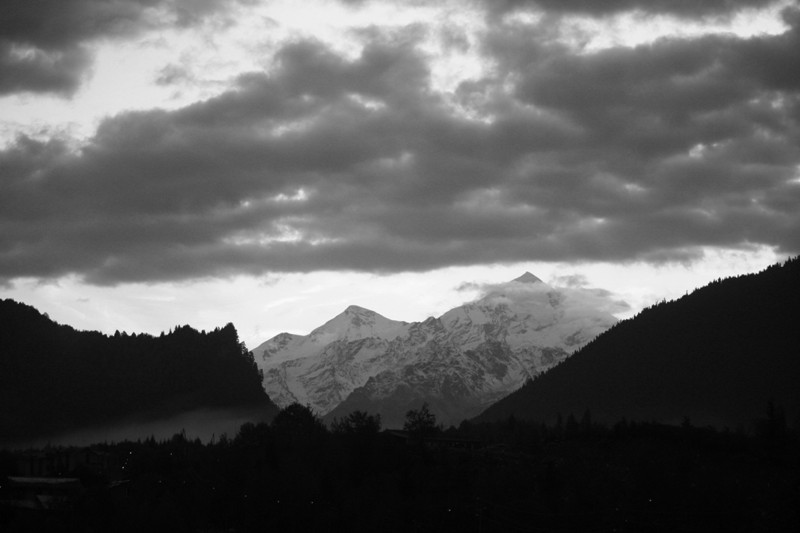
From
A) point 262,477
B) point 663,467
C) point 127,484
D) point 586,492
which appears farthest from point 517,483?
point 127,484

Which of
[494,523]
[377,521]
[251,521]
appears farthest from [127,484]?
[494,523]

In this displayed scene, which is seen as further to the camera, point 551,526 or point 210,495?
point 210,495

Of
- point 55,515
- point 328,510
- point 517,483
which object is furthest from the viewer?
point 517,483

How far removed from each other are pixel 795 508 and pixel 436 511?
49633 mm

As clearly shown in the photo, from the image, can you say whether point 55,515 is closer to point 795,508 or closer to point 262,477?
point 262,477

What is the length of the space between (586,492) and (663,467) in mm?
21949

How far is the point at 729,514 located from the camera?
173 metres

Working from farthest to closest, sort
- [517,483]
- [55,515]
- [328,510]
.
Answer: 1. [517,483]
2. [328,510]
3. [55,515]

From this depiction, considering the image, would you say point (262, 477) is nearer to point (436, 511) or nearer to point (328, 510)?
point (328, 510)

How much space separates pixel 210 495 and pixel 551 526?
5200 centimetres

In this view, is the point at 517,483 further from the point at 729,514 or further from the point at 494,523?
the point at 729,514

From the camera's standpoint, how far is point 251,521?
172 m

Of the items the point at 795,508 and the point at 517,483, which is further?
the point at 517,483

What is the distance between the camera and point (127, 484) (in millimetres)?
198500
